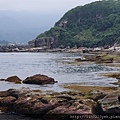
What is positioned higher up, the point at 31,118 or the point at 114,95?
the point at 114,95

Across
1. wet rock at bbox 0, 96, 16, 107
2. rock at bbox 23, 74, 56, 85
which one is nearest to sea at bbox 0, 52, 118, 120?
rock at bbox 23, 74, 56, 85

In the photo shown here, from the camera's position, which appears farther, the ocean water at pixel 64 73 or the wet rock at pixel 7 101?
the ocean water at pixel 64 73

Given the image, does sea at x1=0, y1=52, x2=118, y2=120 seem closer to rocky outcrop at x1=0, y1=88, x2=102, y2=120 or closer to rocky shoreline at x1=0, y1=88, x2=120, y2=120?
rocky outcrop at x1=0, y1=88, x2=102, y2=120

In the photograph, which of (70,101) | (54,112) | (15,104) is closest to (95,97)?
(70,101)

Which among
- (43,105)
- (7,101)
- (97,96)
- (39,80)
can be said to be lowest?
(39,80)

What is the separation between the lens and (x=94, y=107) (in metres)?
28.9

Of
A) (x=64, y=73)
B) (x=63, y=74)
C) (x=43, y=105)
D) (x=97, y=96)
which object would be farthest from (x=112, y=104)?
(x=64, y=73)

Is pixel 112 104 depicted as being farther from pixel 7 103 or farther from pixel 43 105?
pixel 7 103

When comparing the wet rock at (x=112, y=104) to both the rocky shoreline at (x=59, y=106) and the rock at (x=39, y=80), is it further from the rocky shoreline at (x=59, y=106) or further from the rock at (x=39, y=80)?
the rock at (x=39, y=80)

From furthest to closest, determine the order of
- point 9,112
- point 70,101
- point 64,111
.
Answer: point 9,112 → point 70,101 → point 64,111

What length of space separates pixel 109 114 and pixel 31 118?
27.1ft

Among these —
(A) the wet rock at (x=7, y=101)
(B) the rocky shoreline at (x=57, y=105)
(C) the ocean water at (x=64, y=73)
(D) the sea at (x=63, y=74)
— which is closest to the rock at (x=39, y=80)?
(D) the sea at (x=63, y=74)

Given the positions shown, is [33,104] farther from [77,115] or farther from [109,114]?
[109,114]

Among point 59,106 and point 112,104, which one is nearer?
point 112,104
